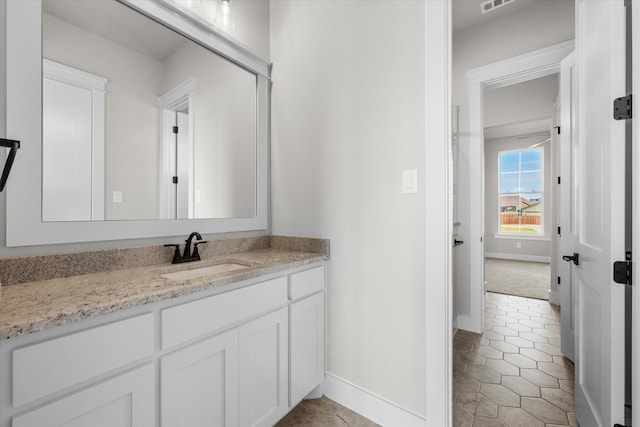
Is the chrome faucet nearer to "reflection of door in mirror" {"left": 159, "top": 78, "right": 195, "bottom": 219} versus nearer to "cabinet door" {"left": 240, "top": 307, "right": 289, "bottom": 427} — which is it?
"reflection of door in mirror" {"left": 159, "top": 78, "right": 195, "bottom": 219}

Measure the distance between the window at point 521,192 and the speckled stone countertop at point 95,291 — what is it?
6.81 m

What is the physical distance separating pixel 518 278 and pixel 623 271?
447 centimetres

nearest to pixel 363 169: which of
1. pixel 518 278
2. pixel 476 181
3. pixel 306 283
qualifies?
pixel 306 283

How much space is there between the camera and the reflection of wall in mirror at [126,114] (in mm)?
1324

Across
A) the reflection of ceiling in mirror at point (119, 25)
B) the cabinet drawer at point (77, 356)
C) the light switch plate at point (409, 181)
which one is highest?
the reflection of ceiling in mirror at point (119, 25)

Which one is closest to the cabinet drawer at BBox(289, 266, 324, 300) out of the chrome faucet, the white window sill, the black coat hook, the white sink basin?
the white sink basin

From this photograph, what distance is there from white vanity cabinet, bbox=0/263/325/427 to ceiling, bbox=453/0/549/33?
9.40ft

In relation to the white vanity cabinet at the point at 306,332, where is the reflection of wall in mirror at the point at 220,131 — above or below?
above

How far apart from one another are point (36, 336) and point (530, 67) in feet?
11.9

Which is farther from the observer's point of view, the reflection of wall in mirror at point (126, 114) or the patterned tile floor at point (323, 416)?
the patterned tile floor at point (323, 416)

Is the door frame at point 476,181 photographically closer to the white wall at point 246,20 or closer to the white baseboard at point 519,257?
the white wall at point 246,20

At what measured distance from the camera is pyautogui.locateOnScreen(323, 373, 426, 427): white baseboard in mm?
1553

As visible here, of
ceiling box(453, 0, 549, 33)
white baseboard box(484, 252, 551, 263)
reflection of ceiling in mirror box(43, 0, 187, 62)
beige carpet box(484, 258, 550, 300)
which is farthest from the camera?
white baseboard box(484, 252, 551, 263)

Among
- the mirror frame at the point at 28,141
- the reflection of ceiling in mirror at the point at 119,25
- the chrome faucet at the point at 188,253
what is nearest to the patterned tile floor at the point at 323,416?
the chrome faucet at the point at 188,253
